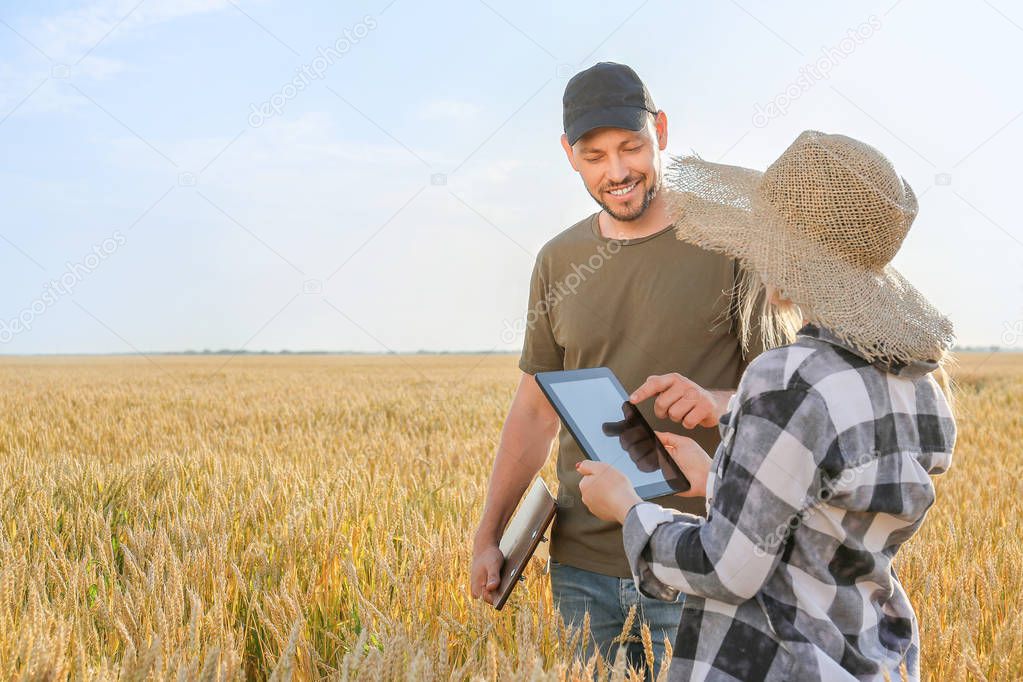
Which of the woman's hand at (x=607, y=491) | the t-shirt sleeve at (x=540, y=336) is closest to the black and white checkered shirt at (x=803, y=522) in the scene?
the woman's hand at (x=607, y=491)

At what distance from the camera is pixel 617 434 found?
1.86 m

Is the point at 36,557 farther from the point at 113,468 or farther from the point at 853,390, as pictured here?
the point at 853,390

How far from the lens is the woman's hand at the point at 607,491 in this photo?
1.51 meters

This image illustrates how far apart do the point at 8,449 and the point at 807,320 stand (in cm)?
768

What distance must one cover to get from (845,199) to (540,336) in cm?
138

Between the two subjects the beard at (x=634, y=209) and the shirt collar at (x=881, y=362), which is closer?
the shirt collar at (x=881, y=362)

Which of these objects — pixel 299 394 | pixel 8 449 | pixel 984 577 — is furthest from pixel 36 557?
pixel 299 394

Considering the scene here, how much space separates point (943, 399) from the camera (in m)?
1.41

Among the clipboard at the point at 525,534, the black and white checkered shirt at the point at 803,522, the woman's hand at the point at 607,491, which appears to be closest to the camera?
the black and white checkered shirt at the point at 803,522

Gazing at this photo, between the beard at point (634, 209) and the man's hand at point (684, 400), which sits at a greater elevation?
the beard at point (634, 209)

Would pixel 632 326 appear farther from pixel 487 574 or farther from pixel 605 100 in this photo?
pixel 487 574

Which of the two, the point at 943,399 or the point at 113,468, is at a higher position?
the point at 113,468

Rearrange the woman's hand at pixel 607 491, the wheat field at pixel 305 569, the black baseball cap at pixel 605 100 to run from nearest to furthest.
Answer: the woman's hand at pixel 607 491
the wheat field at pixel 305 569
the black baseball cap at pixel 605 100

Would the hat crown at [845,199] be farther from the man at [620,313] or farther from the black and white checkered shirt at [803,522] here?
the man at [620,313]
